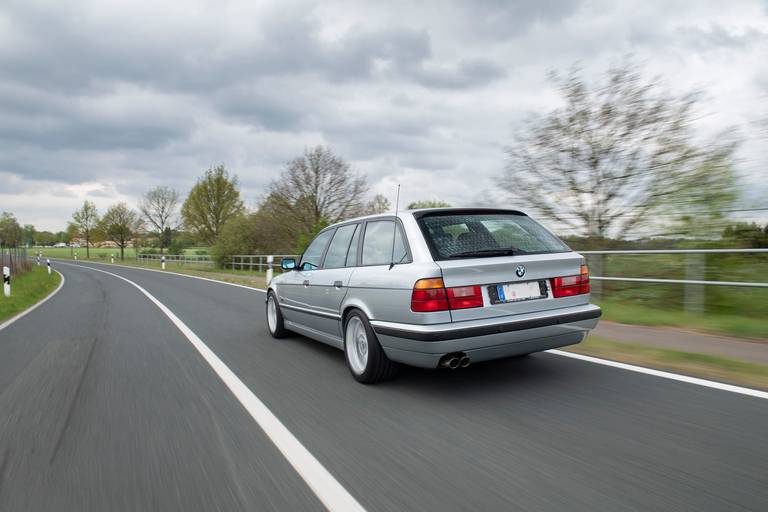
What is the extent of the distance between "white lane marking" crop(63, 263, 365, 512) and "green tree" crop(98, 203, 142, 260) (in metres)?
74.9

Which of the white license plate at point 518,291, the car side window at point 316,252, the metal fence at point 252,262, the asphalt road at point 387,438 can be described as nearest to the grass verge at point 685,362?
the asphalt road at point 387,438

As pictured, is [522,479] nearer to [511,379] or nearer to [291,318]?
[511,379]

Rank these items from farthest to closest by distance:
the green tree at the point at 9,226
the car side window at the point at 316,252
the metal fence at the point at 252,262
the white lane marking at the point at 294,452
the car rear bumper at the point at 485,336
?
1. the green tree at the point at 9,226
2. the metal fence at the point at 252,262
3. the car side window at the point at 316,252
4. the car rear bumper at the point at 485,336
5. the white lane marking at the point at 294,452

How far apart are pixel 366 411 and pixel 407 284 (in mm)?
990

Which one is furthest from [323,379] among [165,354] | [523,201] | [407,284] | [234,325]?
[523,201]

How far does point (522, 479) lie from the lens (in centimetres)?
278

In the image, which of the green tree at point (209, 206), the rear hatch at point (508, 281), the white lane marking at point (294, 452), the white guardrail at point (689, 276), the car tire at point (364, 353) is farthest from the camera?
the green tree at point (209, 206)

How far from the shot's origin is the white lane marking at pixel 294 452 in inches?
102

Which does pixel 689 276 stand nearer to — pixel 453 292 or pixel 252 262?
pixel 453 292

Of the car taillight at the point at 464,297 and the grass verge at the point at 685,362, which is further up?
the car taillight at the point at 464,297

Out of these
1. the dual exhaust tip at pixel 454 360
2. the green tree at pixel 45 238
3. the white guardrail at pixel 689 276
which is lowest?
the dual exhaust tip at pixel 454 360

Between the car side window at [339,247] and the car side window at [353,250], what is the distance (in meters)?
0.08

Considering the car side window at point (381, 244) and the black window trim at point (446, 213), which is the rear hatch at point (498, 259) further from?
the car side window at point (381, 244)

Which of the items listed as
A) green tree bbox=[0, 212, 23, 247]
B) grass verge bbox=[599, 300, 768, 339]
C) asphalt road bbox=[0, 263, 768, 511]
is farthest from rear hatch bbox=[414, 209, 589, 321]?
green tree bbox=[0, 212, 23, 247]
